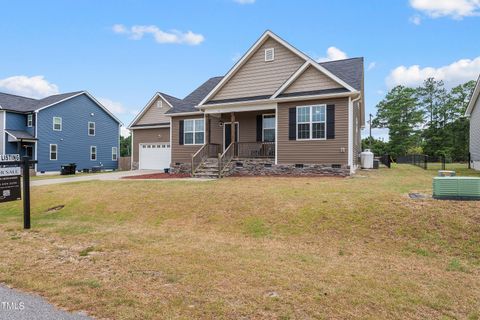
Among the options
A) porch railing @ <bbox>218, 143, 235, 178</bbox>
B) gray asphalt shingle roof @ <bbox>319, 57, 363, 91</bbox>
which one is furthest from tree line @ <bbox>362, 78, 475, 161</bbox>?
porch railing @ <bbox>218, 143, 235, 178</bbox>

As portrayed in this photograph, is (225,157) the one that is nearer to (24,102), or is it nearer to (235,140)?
(235,140)

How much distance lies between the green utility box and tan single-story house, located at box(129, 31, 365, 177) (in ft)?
23.6

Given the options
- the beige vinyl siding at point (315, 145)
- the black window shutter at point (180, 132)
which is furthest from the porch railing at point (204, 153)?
the beige vinyl siding at point (315, 145)

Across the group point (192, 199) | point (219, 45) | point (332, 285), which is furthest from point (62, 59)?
point (332, 285)

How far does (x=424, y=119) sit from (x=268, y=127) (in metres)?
44.7

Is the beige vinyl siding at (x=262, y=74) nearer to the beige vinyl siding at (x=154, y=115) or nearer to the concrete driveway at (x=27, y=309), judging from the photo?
the beige vinyl siding at (x=154, y=115)

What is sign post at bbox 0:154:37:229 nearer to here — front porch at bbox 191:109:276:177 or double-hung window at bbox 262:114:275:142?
front porch at bbox 191:109:276:177

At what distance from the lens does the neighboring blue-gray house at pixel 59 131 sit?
2650 centimetres

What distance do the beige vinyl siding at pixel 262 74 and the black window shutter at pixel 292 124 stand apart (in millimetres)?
2016

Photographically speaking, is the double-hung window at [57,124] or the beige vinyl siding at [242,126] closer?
the beige vinyl siding at [242,126]

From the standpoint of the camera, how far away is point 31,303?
3781mm

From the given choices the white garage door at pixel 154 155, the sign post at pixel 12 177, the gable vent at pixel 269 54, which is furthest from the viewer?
the white garage door at pixel 154 155

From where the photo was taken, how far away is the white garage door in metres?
25.5

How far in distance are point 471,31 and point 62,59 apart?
98.3ft
